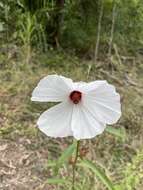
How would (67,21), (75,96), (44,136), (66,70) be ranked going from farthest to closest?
(67,21), (66,70), (44,136), (75,96)

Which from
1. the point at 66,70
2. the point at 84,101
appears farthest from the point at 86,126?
the point at 66,70

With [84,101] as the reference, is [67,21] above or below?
below

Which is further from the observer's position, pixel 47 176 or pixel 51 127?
pixel 47 176

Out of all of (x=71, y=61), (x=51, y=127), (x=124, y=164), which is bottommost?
(x=124, y=164)

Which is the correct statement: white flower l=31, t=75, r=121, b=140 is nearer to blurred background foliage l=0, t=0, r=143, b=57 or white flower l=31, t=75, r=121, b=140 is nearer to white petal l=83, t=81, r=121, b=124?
white petal l=83, t=81, r=121, b=124

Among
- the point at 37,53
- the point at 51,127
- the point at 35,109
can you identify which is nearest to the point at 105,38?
the point at 37,53

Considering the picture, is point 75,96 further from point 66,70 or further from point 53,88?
point 66,70

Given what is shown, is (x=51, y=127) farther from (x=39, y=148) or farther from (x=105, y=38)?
(x=105, y=38)

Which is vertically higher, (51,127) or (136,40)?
(51,127)
